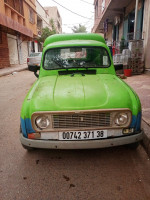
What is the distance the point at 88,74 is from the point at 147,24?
7.48 metres

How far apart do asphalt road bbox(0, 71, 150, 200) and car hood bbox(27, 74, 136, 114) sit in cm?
80

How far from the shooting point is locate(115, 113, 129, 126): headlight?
2.20 meters

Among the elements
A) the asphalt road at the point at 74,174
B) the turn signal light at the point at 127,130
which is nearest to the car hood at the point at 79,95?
the turn signal light at the point at 127,130

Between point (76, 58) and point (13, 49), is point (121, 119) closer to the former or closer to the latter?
point (76, 58)

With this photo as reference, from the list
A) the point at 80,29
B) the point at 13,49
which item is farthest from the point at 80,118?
the point at 80,29

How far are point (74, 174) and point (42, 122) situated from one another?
2.49 feet

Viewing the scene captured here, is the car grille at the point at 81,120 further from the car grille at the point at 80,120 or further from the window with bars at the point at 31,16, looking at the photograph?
the window with bars at the point at 31,16

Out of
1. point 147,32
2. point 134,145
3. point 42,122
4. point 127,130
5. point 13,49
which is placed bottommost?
point 134,145

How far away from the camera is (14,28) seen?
15125mm

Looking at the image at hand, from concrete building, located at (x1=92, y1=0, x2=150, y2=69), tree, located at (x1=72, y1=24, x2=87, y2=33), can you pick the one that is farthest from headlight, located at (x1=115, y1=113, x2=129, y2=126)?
tree, located at (x1=72, y1=24, x2=87, y2=33)

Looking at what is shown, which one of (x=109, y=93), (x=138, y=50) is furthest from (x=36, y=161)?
(x=138, y=50)

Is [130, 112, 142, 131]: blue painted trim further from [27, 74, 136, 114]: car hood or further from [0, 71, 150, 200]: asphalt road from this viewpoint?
[0, 71, 150, 200]: asphalt road

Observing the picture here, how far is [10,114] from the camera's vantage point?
4.46m

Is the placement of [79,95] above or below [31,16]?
below
